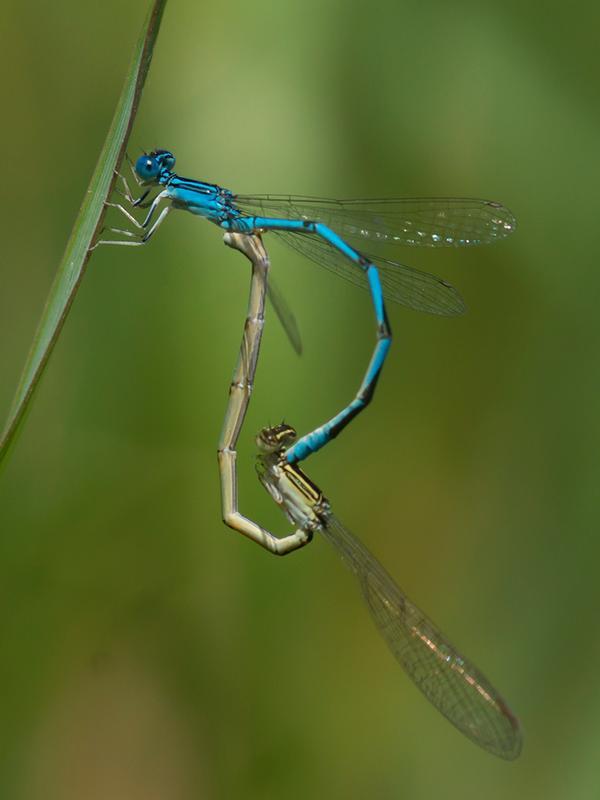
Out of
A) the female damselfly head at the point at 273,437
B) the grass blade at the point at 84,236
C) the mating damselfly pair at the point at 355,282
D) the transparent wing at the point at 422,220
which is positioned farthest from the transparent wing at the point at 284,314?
the grass blade at the point at 84,236

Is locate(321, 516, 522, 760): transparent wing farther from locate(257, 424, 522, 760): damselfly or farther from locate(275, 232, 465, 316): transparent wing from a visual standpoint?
locate(275, 232, 465, 316): transparent wing

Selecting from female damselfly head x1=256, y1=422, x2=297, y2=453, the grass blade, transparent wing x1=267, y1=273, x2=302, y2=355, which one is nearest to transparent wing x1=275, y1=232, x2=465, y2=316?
transparent wing x1=267, y1=273, x2=302, y2=355

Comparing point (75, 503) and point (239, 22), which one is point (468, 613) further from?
point (239, 22)

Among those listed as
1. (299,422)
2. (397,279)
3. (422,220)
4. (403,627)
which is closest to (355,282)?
(397,279)

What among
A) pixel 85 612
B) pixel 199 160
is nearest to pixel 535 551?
pixel 85 612

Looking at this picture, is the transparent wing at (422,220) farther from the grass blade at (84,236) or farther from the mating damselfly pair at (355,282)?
the grass blade at (84,236)

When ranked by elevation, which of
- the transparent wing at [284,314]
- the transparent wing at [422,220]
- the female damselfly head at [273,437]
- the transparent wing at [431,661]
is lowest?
the transparent wing at [431,661]

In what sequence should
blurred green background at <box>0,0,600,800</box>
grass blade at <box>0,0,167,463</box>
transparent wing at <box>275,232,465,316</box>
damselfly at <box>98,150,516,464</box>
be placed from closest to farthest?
grass blade at <box>0,0,167,463</box> < blurred green background at <box>0,0,600,800</box> < damselfly at <box>98,150,516,464</box> < transparent wing at <box>275,232,465,316</box>
